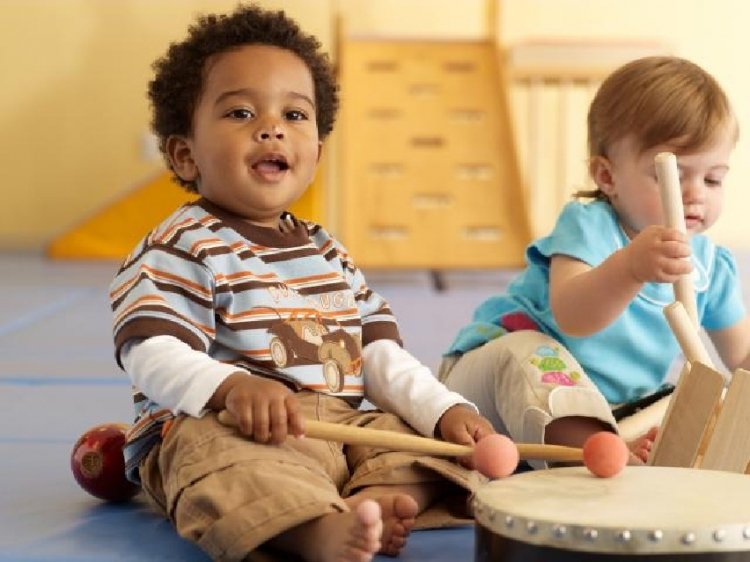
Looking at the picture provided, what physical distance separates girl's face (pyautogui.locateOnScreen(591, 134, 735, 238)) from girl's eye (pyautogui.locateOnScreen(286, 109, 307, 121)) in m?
0.33

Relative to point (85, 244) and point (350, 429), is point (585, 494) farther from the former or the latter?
point (85, 244)

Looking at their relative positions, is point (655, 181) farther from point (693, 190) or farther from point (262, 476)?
point (262, 476)

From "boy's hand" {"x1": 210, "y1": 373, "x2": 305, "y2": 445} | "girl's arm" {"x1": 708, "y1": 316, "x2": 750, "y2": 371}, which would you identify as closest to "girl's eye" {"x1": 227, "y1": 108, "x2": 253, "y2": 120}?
"boy's hand" {"x1": 210, "y1": 373, "x2": 305, "y2": 445}

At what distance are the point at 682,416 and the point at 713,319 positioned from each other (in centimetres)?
40

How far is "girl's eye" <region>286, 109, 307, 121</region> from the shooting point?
1.17 metres

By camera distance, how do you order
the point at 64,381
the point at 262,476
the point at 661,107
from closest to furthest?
1. the point at 262,476
2. the point at 661,107
3. the point at 64,381

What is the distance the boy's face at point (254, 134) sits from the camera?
3.73 feet

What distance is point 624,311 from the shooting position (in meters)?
1.29

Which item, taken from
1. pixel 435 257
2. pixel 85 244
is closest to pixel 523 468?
pixel 435 257

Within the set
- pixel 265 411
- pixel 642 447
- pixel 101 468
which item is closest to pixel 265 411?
pixel 265 411

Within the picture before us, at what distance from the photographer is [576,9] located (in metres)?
4.00

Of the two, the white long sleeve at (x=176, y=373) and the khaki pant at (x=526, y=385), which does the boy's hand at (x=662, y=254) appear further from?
the white long sleeve at (x=176, y=373)

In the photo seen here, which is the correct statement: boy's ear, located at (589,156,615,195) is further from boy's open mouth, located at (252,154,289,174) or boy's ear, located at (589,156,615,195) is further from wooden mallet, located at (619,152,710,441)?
boy's open mouth, located at (252,154,289,174)

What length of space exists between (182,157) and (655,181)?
1.50ft
